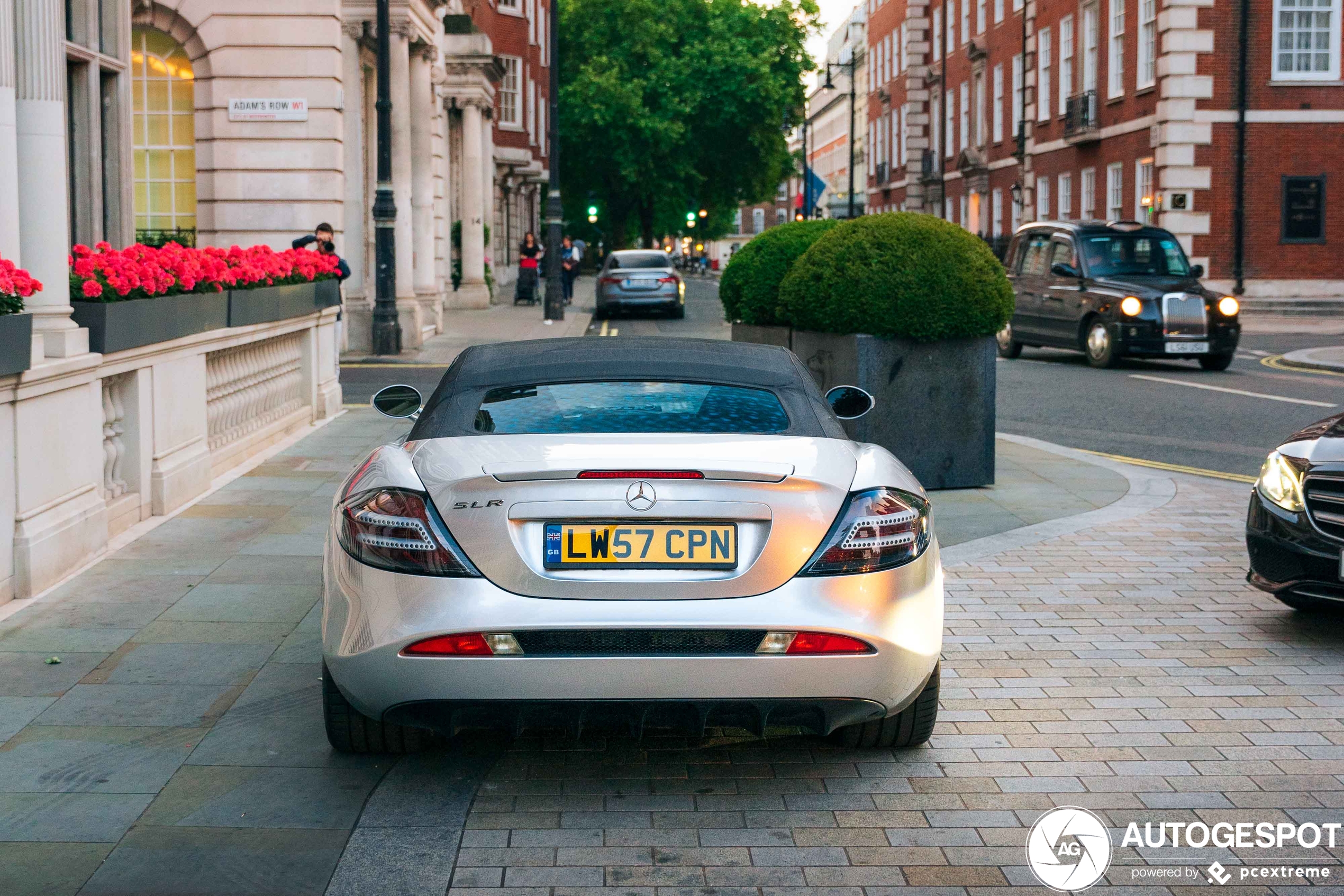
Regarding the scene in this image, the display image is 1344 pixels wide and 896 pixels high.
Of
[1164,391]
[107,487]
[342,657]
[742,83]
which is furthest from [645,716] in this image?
[742,83]

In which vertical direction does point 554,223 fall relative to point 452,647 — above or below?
above

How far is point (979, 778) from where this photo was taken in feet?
15.3

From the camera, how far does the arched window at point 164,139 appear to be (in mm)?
21531

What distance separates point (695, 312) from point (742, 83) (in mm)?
30070

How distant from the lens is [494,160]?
167ft

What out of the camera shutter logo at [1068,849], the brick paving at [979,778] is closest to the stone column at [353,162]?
the brick paving at [979,778]

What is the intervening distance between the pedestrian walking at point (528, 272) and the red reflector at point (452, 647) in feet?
111

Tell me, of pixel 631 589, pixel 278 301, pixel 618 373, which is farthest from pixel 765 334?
pixel 631 589

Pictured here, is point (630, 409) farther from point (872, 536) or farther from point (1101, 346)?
point (1101, 346)

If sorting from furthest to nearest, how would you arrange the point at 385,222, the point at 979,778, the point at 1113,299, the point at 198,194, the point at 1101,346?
the point at 385,222
the point at 198,194
the point at 1101,346
the point at 1113,299
the point at 979,778

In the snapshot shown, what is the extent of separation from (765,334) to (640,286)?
Result: 22.5 metres

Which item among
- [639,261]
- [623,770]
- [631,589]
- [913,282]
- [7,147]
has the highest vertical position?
[639,261]

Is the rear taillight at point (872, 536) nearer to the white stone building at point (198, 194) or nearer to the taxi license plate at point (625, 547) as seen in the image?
the taxi license plate at point (625, 547)

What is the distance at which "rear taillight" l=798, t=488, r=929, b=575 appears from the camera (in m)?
4.29
